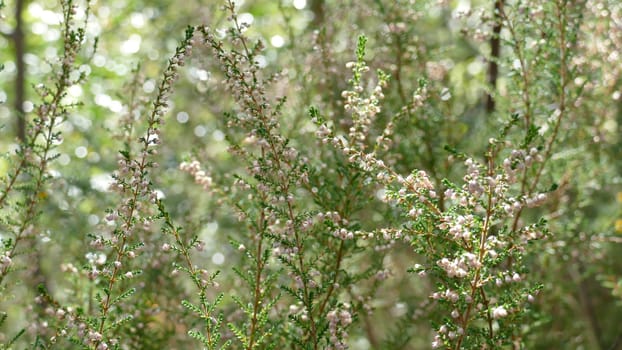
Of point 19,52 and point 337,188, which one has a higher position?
point 19,52

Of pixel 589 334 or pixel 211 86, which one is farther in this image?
pixel 589 334

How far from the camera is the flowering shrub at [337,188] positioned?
2068mm

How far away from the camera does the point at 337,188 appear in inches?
108

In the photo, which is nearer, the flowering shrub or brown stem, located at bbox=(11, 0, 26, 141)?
the flowering shrub

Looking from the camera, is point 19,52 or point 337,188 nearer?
point 337,188

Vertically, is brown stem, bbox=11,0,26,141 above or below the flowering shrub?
above

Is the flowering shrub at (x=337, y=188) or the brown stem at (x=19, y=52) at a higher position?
the brown stem at (x=19, y=52)

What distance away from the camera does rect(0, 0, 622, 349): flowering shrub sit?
6.79ft

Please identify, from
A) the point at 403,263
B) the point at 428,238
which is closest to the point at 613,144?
the point at 403,263

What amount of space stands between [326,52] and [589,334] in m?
3.32

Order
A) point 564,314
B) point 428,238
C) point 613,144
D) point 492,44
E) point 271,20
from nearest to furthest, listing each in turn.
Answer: point 428,238 → point 492,44 → point 613,144 → point 564,314 → point 271,20

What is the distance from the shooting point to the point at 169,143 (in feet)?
16.8

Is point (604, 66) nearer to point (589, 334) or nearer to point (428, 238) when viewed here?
point (589, 334)

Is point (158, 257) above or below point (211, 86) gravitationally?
below
